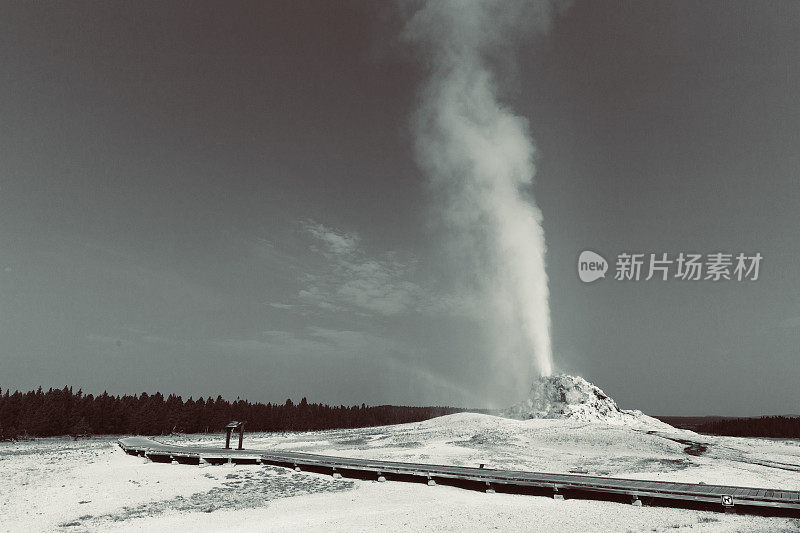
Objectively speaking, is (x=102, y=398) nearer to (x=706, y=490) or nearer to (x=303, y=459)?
(x=303, y=459)

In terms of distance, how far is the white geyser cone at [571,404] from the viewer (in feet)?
Result: 293

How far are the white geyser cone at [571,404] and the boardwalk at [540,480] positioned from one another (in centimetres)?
6015

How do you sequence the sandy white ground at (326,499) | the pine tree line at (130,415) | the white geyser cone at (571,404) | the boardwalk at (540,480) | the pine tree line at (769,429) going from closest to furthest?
the sandy white ground at (326,499), the boardwalk at (540,480), the white geyser cone at (571,404), the pine tree line at (130,415), the pine tree line at (769,429)

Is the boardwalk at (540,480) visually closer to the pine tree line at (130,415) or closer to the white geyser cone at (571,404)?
the white geyser cone at (571,404)

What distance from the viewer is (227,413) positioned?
137750mm

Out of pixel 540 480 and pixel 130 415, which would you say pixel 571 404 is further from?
pixel 130 415

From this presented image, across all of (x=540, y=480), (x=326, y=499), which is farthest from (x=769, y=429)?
(x=326, y=499)

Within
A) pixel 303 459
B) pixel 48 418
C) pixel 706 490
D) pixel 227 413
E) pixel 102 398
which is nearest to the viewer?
pixel 706 490

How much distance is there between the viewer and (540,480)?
100ft

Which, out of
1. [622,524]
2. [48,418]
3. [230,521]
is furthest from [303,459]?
[48,418]

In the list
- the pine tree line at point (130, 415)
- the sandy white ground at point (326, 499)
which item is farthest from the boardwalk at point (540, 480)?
the pine tree line at point (130, 415)

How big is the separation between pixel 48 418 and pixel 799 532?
12236cm

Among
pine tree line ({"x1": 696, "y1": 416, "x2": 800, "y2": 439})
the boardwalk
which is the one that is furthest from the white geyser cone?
pine tree line ({"x1": 696, "y1": 416, "x2": 800, "y2": 439})

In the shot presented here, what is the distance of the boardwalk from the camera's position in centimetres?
2528
